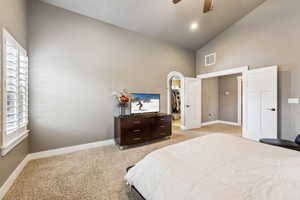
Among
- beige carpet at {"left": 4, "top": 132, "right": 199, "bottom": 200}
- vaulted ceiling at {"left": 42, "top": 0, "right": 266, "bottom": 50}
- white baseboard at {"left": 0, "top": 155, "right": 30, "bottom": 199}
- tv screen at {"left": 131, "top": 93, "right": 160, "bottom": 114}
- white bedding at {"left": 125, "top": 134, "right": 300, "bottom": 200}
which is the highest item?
vaulted ceiling at {"left": 42, "top": 0, "right": 266, "bottom": 50}

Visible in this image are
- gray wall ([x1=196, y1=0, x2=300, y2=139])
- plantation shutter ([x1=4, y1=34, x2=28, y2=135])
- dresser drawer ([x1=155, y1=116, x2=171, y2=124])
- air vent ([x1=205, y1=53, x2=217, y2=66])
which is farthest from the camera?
air vent ([x1=205, y1=53, x2=217, y2=66])

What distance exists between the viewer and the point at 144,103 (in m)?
3.82

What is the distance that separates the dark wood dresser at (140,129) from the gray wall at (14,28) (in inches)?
66.6

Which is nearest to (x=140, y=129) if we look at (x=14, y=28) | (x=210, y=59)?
(x=14, y=28)

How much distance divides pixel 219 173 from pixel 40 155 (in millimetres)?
3261

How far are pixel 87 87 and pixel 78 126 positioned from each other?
3.05 feet

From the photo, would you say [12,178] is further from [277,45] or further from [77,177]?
[277,45]

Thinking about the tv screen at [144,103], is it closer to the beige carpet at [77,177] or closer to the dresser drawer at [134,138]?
the dresser drawer at [134,138]

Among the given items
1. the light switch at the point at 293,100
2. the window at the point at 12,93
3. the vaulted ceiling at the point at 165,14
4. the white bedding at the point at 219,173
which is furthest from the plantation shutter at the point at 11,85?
the light switch at the point at 293,100

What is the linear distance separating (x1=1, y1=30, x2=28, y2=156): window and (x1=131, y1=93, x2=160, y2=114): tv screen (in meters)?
2.19

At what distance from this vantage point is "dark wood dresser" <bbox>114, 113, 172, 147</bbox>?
3.04 metres

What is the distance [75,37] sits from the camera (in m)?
2.99

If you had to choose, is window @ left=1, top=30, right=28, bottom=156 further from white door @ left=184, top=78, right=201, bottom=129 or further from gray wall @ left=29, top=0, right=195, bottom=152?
white door @ left=184, top=78, right=201, bottom=129

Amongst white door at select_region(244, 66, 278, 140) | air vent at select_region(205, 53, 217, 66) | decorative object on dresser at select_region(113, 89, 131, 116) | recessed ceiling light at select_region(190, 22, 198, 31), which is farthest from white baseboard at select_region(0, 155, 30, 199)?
air vent at select_region(205, 53, 217, 66)
